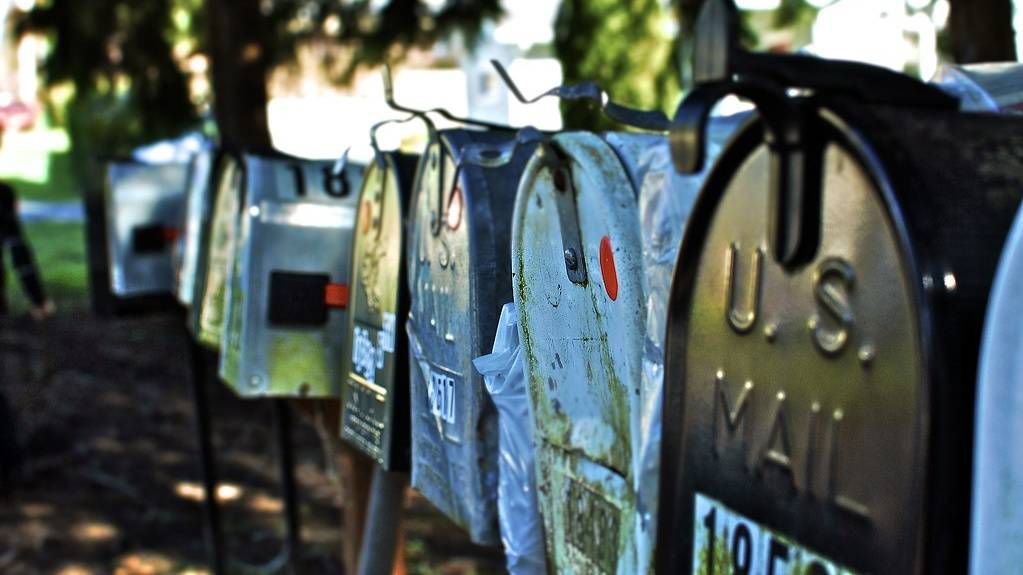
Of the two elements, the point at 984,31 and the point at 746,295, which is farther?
the point at 984,31

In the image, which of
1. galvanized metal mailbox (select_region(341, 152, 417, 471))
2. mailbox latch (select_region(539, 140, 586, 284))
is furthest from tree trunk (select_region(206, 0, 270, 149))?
mailbox latch (select_region(539, 140, 586, 284))

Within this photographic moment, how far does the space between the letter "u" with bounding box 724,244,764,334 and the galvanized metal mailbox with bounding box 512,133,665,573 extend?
319 mm

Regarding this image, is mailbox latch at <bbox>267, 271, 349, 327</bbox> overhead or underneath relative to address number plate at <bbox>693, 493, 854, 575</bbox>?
underneath

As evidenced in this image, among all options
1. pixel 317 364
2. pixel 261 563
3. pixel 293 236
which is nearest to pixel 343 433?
pixel 317 364

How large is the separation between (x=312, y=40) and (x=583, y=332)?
7.17 meters

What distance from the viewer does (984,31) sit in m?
3.65

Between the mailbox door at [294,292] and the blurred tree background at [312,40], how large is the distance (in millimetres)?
4141

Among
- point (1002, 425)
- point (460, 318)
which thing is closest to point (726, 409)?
point (1002, 425)

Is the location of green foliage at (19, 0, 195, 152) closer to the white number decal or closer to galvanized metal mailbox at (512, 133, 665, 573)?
the white number decal

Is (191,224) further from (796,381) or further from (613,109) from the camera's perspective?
(796,381)

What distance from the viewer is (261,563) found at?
216 inches

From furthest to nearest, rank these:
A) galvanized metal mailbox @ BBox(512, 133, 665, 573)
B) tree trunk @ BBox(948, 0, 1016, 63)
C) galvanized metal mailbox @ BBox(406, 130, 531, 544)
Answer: tree trunk @ BBox(948, 0, 1016, 63)
galvanized metal mailbox @ BBox(406, 130, 531, 544)
galvanized metal mailbox @ BBox(512, 133, 665, 573)

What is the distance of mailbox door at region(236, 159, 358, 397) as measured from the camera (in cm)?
297

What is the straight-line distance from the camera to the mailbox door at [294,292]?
9.76ft
